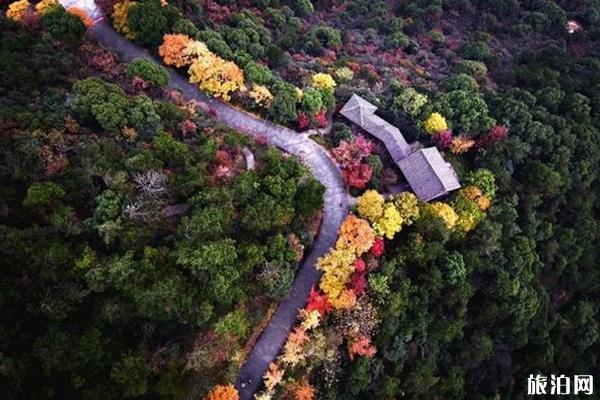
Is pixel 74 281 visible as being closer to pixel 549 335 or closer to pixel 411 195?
pixel 411 195

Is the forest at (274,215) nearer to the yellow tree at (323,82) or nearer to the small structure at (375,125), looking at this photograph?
the yellow tree at (323,82)

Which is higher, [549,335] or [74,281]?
[74,281]

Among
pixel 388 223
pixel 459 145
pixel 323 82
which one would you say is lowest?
pixel 459 145

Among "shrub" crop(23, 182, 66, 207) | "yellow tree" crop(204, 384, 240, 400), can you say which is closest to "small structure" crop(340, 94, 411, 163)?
"yellow tree" crop(204, 384, 240, 400)

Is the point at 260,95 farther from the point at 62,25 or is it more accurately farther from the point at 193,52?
the point at 62,25

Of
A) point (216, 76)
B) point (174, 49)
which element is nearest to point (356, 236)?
point (216, 76)

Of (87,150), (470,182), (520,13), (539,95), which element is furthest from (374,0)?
(87,150)

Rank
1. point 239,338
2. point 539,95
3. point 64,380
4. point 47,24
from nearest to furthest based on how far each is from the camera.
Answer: point 64,380, point 239,338, point 47,24, point 539,95
